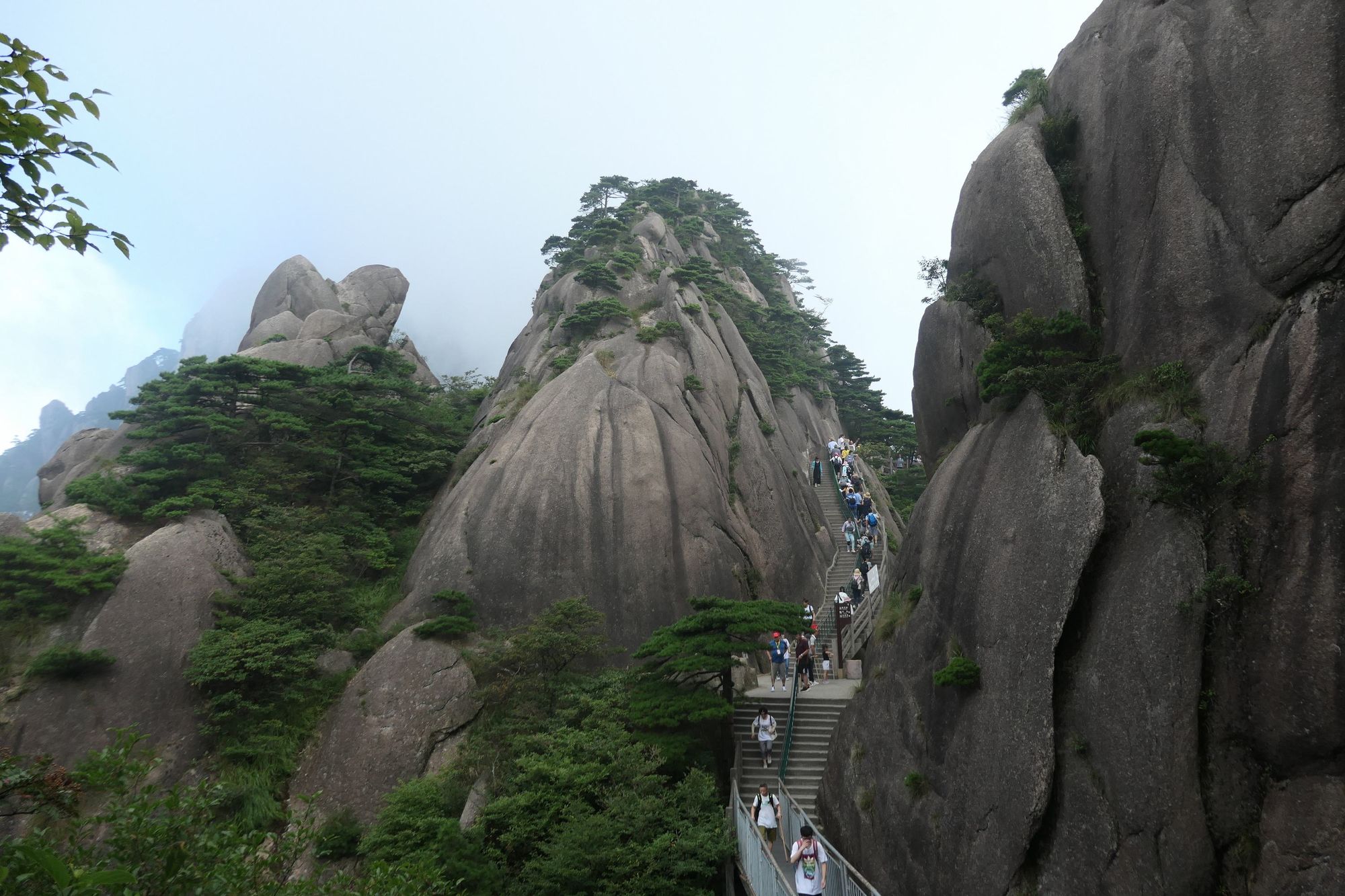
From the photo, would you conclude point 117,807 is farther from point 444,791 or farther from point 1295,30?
point 1295,30

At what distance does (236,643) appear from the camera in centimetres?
1744

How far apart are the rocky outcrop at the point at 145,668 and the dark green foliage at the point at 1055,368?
20.1m

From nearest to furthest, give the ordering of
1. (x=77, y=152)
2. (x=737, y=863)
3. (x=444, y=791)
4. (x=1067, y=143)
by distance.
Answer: (x=77, y=152)
(x=737, y=863)
(x=1067, y=143)
(x=444, y=791)

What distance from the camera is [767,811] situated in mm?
12742

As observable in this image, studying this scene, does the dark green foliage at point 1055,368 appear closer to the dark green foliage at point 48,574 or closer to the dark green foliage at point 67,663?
the dark green foliage at point 67,663

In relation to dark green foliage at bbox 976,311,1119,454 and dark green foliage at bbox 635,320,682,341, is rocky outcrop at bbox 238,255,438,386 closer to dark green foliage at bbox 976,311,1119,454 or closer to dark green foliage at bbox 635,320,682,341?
dark green foliage at bbox 635,320,682,341

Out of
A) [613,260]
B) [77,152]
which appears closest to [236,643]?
[77,152]

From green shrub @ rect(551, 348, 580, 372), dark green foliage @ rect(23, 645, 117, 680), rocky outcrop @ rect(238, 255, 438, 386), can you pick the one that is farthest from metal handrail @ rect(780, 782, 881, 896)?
rocky outcrop @ rect(238, 255, 438, 386)

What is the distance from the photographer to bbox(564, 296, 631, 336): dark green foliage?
32750 millimetres

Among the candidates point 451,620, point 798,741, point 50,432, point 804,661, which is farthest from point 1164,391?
point 50,432

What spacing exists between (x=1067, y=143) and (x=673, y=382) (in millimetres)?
16872

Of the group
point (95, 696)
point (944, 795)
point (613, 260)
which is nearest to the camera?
point (944, 795)

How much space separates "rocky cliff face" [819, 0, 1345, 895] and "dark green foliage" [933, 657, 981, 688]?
0.66ft

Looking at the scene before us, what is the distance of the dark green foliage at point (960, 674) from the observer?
11273 mm
